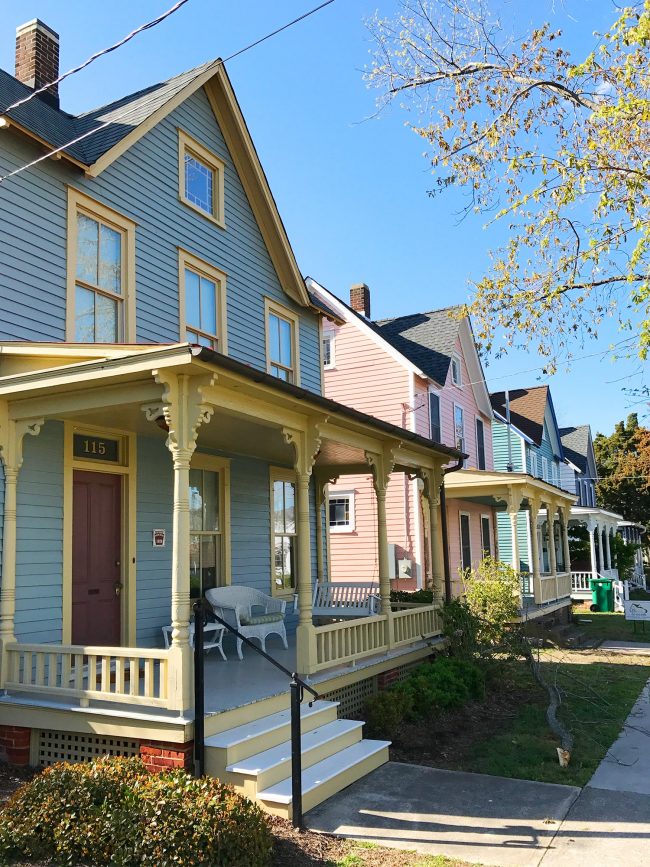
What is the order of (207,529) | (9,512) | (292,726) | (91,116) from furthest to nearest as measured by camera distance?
(91,116)
(207,529)
(9,512)
(292,726)

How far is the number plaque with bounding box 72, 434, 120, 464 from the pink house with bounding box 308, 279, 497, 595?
9.40 metres

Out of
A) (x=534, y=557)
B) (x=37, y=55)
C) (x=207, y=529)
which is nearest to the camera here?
(x=37, y=55)

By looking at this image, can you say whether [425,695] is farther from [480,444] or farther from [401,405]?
[480,444]

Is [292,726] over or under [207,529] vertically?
under

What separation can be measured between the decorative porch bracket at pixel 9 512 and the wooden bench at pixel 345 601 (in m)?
6.02

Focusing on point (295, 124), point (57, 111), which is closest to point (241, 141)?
point (57, 111)

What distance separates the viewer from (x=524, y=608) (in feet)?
52.9

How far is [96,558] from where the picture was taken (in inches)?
342

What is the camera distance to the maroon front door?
8.38m

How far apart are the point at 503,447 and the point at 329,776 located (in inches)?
962

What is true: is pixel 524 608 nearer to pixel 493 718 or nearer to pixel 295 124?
pixel 493 718

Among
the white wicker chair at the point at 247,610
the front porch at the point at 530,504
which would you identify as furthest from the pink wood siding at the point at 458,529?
the white wicker chair at the point at 247,610

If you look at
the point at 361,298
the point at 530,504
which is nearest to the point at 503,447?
the point at 361,298

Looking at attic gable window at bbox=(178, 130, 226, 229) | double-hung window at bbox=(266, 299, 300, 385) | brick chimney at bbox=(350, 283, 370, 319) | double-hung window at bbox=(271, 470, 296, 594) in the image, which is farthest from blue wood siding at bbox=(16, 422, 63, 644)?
brick chimney at bbox=(350, 283, 370, 319)
